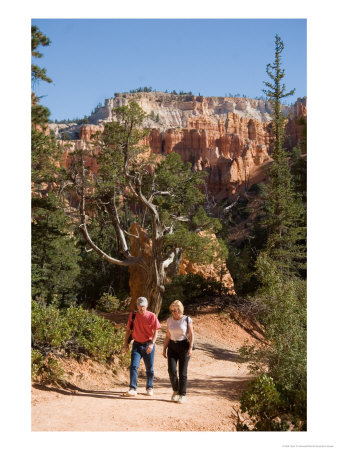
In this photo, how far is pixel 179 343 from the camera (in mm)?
6473

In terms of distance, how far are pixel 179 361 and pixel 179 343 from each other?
0.91 ft

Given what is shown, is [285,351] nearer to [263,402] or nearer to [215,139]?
[263,402]

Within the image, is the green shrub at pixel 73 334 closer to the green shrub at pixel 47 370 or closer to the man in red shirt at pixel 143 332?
the green shrub at pixel 47 370

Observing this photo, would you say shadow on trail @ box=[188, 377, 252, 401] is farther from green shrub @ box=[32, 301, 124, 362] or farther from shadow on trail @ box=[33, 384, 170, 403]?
green shrub @ box=[32, 301, 124, 362]

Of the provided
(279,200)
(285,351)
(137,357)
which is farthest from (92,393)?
(279,200)

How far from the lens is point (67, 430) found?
208 inches

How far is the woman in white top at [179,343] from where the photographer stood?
6.41 meters

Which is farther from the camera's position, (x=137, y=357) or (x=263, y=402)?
(x=137, y=357)

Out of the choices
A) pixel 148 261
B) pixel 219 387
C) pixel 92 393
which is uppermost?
pixel 148 261

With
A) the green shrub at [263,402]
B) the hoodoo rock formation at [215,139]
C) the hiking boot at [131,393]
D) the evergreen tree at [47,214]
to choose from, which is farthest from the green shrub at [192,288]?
the hoodoo rock formation at [215,139]

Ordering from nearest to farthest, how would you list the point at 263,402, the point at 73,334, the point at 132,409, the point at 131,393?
1. the point at 263,402
2. the point at 132,409
3. the point at 131,393
4. the point at 73,334
